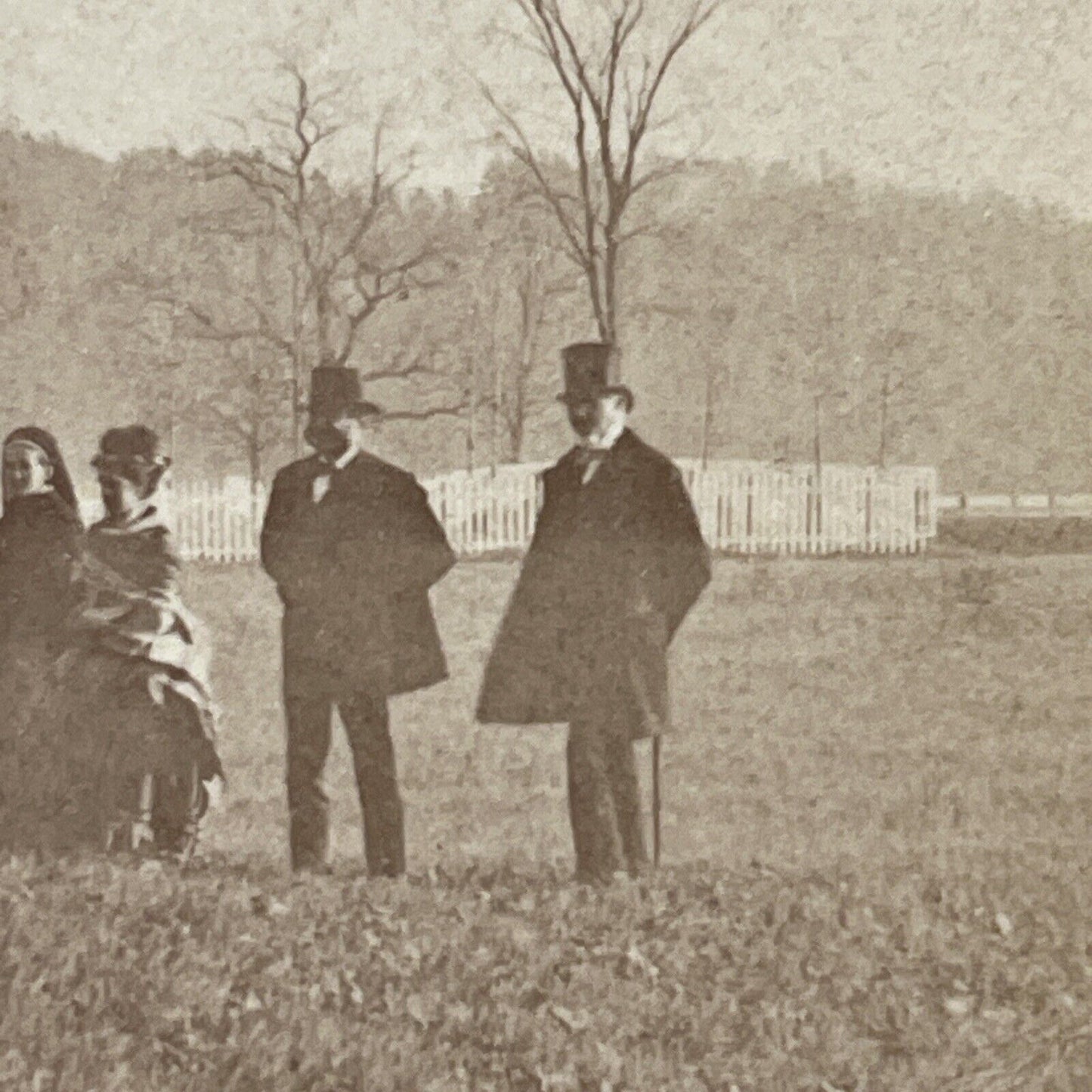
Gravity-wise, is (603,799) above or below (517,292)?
below

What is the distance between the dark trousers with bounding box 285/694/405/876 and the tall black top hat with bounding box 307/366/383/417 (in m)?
0.73

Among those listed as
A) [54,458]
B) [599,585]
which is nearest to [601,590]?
[599,585]

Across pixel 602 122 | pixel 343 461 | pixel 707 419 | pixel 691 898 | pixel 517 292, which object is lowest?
pixel 691 898

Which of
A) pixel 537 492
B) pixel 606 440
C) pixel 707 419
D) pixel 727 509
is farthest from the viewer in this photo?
pixel 727 509

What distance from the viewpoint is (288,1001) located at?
470 cm

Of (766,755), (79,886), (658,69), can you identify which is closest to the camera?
(79,886)

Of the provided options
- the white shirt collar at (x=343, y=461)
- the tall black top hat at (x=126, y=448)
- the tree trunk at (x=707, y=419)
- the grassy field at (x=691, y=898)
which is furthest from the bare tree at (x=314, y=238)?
the tree trunk at (x=707, y=419)

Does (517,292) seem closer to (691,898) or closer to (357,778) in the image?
(357,778)

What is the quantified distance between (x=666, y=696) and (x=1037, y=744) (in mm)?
1115

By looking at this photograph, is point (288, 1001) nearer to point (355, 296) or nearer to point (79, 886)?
point (79, 886)

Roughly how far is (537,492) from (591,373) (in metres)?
0.34

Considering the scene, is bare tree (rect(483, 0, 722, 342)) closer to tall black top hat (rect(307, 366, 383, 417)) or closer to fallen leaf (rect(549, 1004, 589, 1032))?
tall black top hat (rect(307, 366, 383, 417))

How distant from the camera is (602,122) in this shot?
549 cm

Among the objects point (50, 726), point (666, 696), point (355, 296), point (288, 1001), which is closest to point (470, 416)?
point (355, 296)
